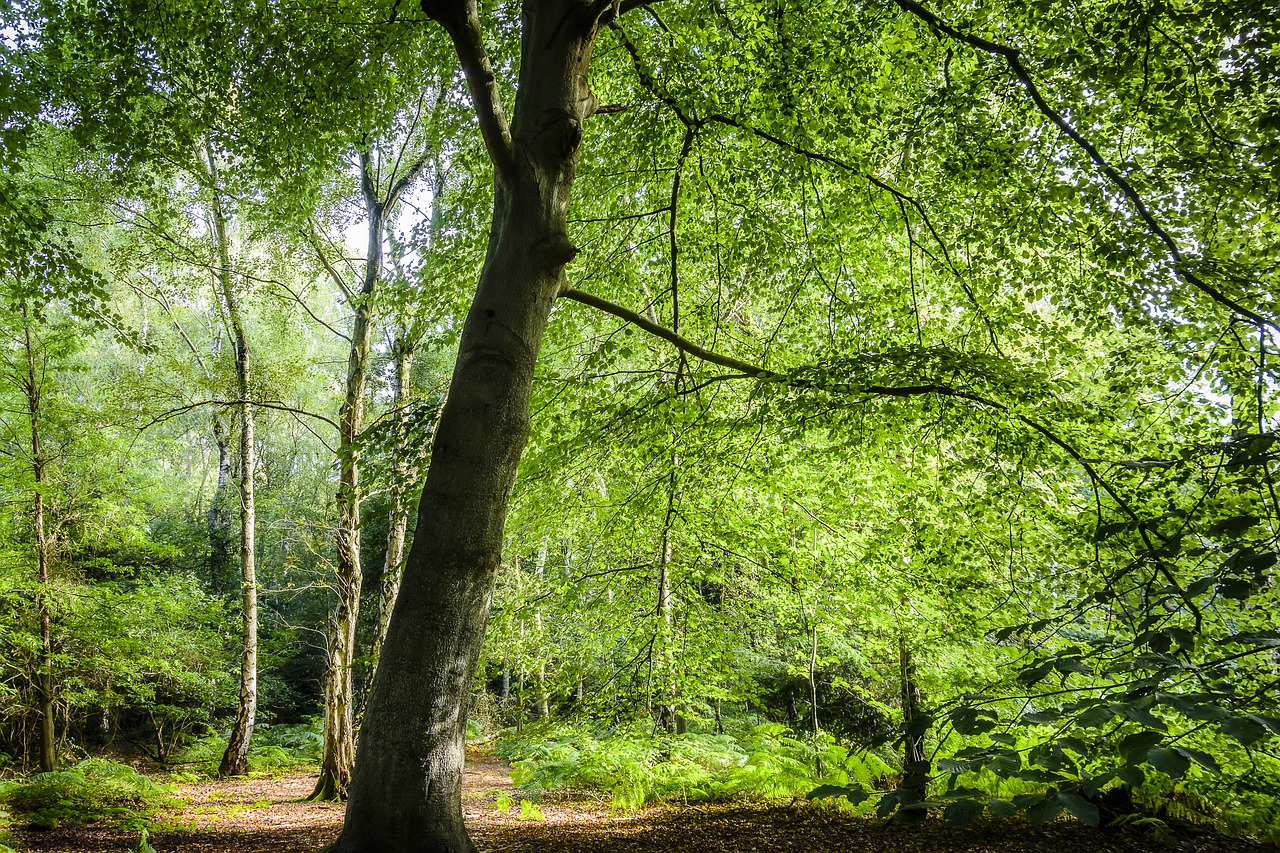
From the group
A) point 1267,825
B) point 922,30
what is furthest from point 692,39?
point 1267,825

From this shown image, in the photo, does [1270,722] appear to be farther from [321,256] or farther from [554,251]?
[321,256]

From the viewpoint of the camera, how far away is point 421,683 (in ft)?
9.01

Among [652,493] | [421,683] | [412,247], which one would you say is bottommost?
[421,683]

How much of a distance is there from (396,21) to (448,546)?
15.7 feet

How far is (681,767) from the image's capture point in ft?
23.2

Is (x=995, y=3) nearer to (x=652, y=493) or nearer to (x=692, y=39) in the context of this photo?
(x=692, y=39)

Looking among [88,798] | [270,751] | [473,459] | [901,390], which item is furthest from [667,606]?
[270,751]

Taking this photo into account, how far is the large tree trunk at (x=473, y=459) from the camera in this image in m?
2.65

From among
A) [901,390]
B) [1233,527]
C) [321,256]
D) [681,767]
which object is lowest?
[681,767]

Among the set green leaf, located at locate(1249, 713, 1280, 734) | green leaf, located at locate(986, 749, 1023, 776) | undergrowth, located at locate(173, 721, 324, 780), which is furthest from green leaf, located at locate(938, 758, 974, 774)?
undergrowth, located at locate(173, 721, 324, 780)

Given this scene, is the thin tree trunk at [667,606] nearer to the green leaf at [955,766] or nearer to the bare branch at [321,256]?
the green leaf at [955,766]

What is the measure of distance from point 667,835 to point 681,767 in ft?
4.44

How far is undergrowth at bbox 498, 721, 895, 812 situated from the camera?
6.41m

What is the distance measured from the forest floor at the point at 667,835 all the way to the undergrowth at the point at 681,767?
9.7 inches
